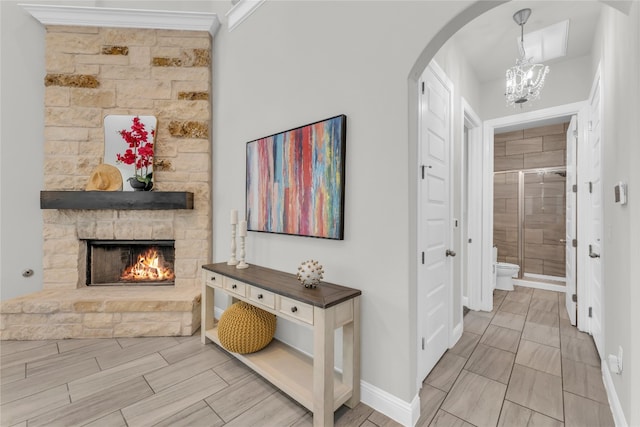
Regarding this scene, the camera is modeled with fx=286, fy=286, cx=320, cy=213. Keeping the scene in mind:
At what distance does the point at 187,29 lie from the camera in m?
2.97

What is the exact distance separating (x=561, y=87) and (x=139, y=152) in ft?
14.8

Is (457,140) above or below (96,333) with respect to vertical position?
above

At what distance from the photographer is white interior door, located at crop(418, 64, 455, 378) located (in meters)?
1.96

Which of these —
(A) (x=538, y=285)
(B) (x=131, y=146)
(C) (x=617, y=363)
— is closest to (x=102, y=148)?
(B) (x=131, y=146)

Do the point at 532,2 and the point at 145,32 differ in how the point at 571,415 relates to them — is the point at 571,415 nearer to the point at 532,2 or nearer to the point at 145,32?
the point at 532,2

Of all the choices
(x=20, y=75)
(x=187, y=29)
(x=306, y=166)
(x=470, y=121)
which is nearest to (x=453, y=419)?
(x=306, y=166)

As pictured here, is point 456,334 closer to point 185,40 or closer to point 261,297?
point 261,297

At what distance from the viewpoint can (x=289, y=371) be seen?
1.87 metres

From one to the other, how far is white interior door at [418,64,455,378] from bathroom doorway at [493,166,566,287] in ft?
10.4

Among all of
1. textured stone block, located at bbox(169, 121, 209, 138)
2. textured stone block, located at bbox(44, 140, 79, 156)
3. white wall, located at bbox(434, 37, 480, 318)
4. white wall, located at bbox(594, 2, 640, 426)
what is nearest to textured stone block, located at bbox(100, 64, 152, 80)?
textured stone block, located at bbox(169, 121, 209, 138)

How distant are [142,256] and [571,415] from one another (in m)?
3.76

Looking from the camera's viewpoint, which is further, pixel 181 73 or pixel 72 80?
pixel 181 73

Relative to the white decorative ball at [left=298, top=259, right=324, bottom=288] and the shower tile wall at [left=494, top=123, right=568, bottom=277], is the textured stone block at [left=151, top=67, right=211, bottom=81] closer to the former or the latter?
the white decorative ball at [left=298, top=259, right=324, bottom=288]

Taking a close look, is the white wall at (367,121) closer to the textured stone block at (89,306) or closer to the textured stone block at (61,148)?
the textured stone block at (89,306)
